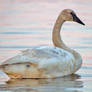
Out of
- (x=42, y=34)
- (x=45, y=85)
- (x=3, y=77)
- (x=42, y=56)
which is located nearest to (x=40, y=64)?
(x=42, y=56)

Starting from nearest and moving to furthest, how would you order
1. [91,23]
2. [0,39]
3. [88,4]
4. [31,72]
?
1. [31,72]
2. [0,39]
3. [91,23]
4. [88,4]

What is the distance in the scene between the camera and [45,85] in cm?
1220

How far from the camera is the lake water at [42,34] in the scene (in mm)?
12188

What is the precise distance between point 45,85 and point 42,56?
0.97 meters

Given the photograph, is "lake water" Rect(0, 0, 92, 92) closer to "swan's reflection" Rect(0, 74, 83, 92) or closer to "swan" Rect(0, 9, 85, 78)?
"swan's reflection" Rect(0, 74, 83, 92)

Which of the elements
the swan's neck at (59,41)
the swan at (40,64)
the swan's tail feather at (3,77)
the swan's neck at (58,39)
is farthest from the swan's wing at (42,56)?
the swan's neck at (58,39)

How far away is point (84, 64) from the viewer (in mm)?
14641

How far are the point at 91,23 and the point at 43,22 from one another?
Result: 1.75 metres

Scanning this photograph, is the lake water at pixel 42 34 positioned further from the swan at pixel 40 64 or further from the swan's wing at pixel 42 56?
the swan's wing at pixel 42 56

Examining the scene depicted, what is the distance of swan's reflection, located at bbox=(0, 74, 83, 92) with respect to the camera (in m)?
11.6

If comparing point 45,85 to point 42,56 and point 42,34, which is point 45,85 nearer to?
point 42,56

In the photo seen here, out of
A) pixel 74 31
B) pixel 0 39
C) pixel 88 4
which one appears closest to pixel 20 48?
pixel 0 39

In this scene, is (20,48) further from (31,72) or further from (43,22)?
(43,22)

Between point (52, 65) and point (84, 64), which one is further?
point (84, 64)
